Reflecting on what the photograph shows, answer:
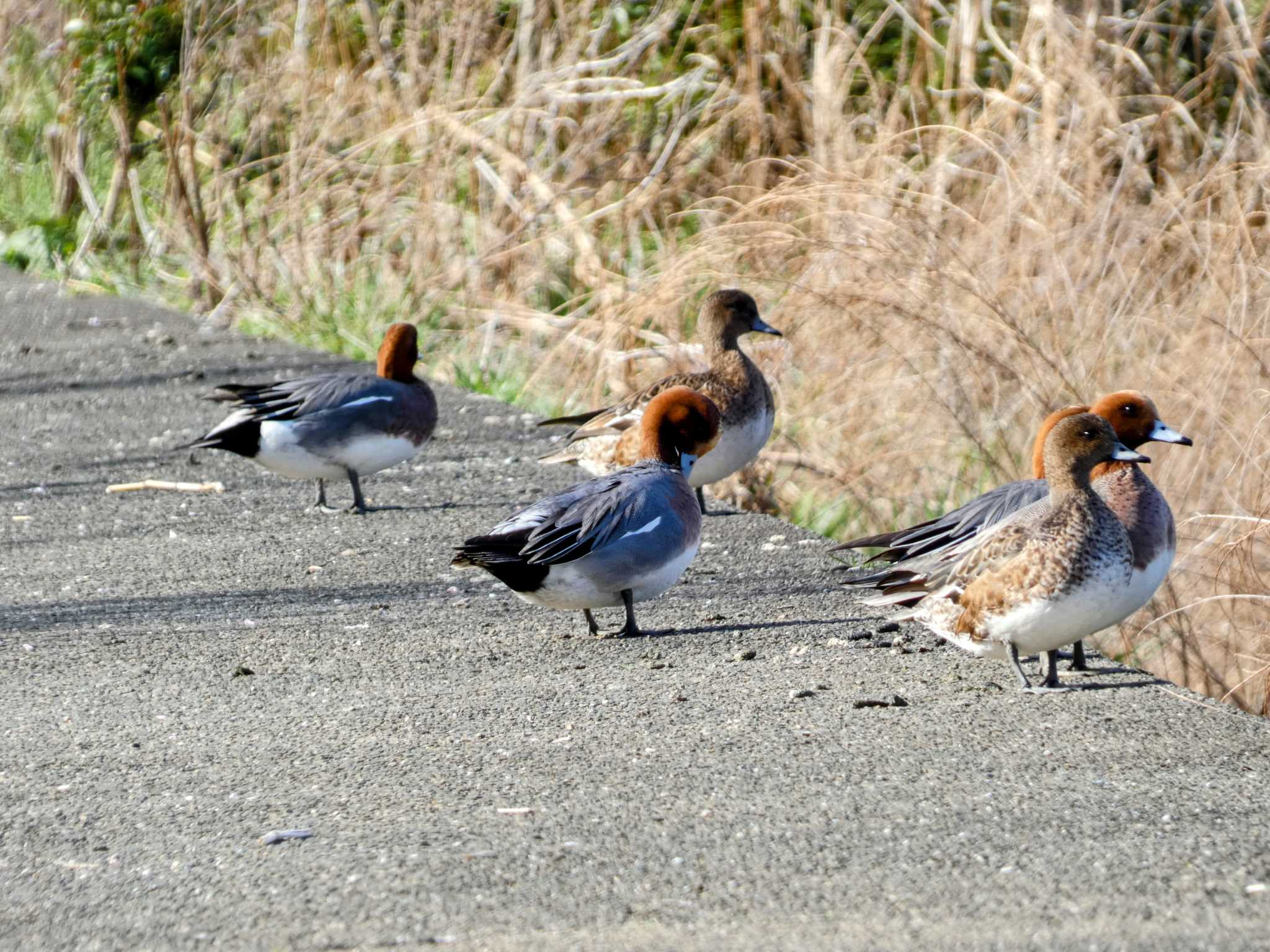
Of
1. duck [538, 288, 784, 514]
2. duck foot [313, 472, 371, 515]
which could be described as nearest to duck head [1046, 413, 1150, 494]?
duck [538, 288, 784, 514]

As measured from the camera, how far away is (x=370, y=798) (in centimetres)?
377

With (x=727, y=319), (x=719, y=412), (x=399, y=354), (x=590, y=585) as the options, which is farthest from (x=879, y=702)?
(x=399, y=354)

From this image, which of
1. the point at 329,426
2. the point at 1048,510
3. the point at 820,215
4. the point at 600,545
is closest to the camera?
the point at 1048,510

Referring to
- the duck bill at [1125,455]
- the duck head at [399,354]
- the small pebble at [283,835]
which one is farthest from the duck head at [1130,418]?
the duck head at [399,354]

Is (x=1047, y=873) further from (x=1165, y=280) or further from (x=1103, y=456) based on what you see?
(x=1165, y=280)

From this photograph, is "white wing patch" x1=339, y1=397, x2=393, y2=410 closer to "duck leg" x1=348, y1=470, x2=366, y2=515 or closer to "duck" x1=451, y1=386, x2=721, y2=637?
"duck leg" x1=348, y1=470, x2=366, y2=515

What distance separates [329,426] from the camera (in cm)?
651

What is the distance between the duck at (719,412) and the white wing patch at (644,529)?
48.5 inches

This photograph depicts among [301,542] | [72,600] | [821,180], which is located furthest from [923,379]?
[72,600]

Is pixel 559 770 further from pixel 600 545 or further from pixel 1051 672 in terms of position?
pixel 1051 672

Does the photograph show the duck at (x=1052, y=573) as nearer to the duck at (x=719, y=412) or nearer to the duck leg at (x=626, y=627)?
the duck leg at (x=626, y=627)

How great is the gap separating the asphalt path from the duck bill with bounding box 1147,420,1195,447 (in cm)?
64

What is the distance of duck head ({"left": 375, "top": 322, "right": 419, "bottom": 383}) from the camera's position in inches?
272

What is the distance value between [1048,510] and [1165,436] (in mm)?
718
